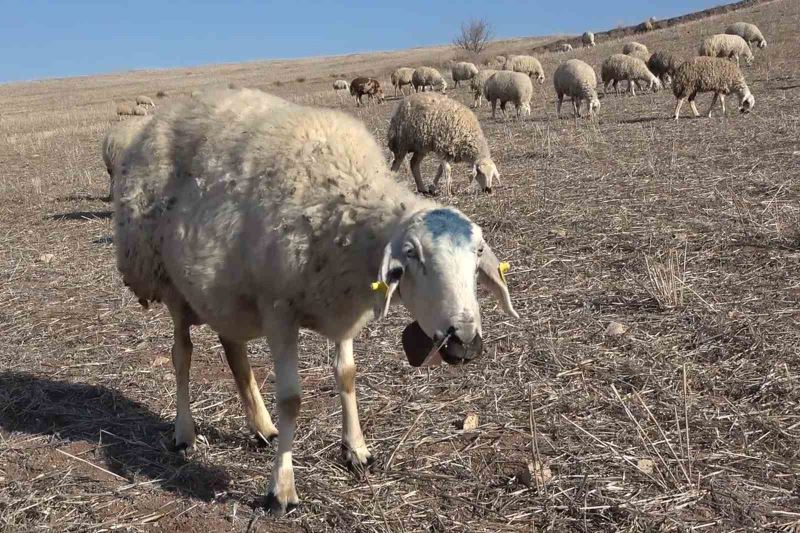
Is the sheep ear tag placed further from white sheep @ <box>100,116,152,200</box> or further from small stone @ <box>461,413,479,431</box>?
white sheep @ <box>100,116,152,200</box>

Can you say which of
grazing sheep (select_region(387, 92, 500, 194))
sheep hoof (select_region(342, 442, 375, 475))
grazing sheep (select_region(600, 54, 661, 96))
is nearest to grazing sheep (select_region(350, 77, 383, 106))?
grazing sheep (select_region(600, 54, 661, 96))

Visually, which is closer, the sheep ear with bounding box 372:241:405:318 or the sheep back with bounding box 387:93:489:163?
the sheep ear with bounding box 372:241:405:318

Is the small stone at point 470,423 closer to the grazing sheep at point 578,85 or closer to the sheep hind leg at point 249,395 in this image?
the sheep hind leg at point 249,395

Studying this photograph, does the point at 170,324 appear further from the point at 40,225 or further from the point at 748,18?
the point at 748,18

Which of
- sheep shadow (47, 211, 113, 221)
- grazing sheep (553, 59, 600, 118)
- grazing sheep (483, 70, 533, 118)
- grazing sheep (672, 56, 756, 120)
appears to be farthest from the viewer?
grazing sheep (483, 70, 533, 118)

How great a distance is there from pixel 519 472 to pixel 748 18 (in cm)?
4423

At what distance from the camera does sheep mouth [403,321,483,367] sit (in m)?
2.64

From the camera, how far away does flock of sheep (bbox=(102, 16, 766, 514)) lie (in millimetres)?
2799

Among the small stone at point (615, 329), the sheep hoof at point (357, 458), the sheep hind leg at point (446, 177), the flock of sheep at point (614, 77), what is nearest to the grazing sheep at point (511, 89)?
the flock of sheep at point (614, 77)

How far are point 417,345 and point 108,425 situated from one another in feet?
8.04

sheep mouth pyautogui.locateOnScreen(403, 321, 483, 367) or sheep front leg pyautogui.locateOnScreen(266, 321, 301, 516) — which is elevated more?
sheep mouth pyautogui.locateOnScreen(403, 321, 483, 367)

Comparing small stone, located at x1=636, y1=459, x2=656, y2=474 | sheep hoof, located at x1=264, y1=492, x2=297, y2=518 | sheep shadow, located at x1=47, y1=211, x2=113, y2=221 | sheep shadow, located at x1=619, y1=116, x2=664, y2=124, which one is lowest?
sheep hoof, located at x1=264, y1=492, x2=297, y2=518

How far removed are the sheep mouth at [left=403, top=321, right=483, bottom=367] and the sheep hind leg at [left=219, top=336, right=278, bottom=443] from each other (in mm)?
1543

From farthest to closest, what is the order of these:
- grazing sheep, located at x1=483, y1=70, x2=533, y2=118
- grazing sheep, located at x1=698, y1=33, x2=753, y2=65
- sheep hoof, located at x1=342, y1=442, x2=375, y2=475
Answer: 1. grazing sheep, located at x1=698, y1=33, x2=753, y2=65
2. grazing sheep, located at x1=483, y1=70, x2=533, y2=118
3. sheep hoof, located at x1=342, y1=442, x2=375, y2=475
